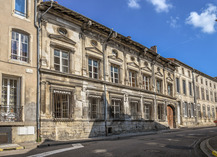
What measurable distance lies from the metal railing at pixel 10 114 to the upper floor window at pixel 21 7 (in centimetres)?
526

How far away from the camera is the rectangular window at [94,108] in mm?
16469

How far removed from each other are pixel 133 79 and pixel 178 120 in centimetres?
1074

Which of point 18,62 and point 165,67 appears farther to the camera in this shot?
point 165,67

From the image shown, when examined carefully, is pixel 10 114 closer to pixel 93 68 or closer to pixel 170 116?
pixel 93 68

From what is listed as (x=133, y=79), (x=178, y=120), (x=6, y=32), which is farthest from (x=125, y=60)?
(x=178, y=120)

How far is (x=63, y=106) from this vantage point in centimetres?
1459

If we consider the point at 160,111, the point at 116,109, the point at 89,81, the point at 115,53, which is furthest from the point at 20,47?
the point at 160,111

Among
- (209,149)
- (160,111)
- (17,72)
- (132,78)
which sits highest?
(132,78)

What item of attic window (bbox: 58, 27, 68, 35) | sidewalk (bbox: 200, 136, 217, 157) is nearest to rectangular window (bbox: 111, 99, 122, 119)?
attic window (bbox: 58, 27, 68, 35)

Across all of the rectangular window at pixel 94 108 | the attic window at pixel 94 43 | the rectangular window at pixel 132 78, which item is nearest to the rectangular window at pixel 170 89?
the rectangular window at pixel 132 78

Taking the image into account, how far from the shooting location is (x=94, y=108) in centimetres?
1678

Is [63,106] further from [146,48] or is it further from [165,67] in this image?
[165,67]

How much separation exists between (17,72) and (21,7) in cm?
384

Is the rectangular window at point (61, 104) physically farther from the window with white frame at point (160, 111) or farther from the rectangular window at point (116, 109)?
the window with white frame at point (160, 111)
